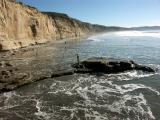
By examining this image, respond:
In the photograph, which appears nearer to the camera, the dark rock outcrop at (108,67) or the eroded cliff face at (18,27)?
the dark rock outcrop at (108,67)

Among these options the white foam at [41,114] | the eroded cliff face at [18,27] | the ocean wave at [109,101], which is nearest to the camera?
the white foam at [41,114]

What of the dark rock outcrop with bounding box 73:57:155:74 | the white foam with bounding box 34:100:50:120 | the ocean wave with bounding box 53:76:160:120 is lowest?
the white foam with bounding box 34:100:50:120

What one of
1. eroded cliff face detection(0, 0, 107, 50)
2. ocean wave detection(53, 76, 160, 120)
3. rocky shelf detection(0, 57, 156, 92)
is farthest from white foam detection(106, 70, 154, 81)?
eroded cliff face detection(0, 0, 107, 50)

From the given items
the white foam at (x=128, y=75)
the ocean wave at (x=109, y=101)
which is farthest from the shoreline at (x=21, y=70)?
the white foam at (x=128, y=75)

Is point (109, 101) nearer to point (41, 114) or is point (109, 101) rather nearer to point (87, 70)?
point (41, 114)

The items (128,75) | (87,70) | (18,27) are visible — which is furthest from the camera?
(18,27)

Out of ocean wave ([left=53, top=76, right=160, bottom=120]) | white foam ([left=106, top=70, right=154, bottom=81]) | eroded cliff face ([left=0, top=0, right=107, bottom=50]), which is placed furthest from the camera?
eroded cliff face ([left=0, top=0, right=107, bottom=50])

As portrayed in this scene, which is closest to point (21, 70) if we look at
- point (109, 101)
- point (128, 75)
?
point (128, 75)

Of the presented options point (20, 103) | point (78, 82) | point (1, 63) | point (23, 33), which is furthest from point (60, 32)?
point (20, 103)

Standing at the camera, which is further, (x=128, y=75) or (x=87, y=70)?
(x=87, y=70)

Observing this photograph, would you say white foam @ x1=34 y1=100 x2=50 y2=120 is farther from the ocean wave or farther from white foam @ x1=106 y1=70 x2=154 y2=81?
white foam @ x1=106 y1=70 x2=154 y2=81

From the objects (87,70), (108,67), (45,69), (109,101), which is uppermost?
(108,67)

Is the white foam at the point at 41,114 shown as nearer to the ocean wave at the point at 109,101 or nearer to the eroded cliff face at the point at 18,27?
the ocean wave at the point at 109,101

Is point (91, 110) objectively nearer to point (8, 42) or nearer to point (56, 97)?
point (56, 97)
